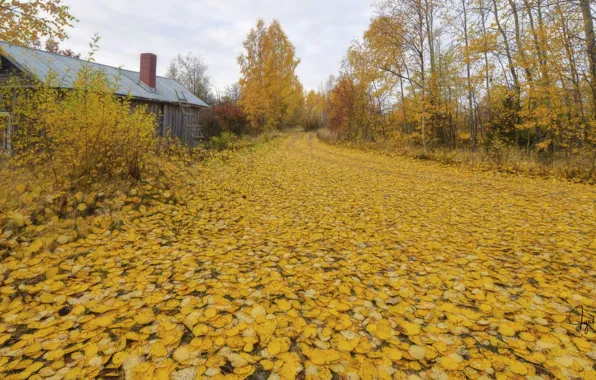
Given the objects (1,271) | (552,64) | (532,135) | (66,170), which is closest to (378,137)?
(532,135)

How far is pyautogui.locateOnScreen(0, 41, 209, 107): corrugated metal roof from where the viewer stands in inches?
421

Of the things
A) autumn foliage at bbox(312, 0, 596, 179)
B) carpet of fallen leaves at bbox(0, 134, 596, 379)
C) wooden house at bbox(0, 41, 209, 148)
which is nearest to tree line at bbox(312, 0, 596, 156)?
autumn foliage at bbox(312, 0, 596, 179)

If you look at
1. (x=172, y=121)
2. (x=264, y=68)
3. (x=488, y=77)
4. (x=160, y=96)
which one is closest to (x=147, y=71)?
(x=160, y=96)

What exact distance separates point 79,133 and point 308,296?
15.3ft

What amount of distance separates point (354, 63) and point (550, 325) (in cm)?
2105

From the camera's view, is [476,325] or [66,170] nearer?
[476,325]

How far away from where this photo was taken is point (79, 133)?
4824 millimetres

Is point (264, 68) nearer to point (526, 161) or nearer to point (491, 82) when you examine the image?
point (491, 82)

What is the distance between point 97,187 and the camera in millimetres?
4863

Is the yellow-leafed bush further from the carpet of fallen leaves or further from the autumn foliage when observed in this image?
the autumn foliage

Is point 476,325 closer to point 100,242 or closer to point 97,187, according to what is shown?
point 100,242

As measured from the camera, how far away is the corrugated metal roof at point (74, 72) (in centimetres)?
1070

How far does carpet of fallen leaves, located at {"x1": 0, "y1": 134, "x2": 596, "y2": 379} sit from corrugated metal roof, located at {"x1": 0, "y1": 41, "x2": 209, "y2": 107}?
26.7ft

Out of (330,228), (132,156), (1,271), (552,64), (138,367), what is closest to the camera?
(138,367)
